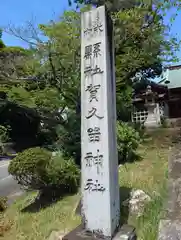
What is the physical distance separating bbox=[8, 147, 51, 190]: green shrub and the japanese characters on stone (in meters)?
Result: 1.89

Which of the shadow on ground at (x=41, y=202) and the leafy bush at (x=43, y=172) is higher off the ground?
the leafy bush at (x=43, y=172)

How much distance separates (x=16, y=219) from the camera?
5.45 m

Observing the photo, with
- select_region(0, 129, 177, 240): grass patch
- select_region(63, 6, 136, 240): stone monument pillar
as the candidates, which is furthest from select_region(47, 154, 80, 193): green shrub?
select_region(63, 6, 136, 240): stone monument pillar

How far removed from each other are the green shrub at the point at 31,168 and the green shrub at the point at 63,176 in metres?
0.19

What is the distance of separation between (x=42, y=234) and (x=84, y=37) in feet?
12.0

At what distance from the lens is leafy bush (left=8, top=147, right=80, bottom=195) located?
18.2 ft

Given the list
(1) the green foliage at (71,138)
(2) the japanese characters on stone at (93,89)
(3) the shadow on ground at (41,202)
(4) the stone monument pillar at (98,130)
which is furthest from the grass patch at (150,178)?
(1) the green foliage at (71,138)

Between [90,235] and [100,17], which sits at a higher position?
[100,17]

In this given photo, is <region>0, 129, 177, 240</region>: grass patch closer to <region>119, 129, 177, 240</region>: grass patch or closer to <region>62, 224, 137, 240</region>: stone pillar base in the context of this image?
<region>119, 129, 177, 240</region>: grass patch

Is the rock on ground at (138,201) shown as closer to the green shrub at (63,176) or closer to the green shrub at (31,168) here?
the green shrub at (63,176)

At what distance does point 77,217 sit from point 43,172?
1.40 metres

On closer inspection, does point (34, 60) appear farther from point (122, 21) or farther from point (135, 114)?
point (135, 114)

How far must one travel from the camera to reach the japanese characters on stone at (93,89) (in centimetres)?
400

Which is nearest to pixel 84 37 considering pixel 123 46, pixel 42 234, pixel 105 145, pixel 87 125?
pixel 87 125
